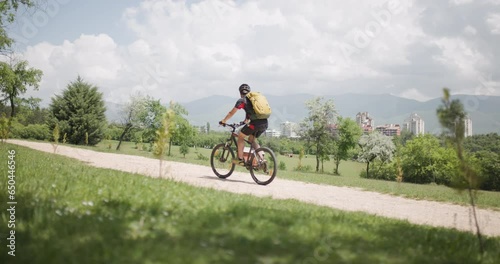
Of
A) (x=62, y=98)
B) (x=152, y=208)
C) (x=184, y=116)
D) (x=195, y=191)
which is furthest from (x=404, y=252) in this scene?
(x=184, y=116)

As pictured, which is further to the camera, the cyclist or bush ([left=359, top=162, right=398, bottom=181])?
bush ([left=359, top=162, right=398, bottom=181])

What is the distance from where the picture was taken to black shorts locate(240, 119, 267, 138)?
10.5m

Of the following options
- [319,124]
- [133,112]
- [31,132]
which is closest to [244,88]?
[319,124]

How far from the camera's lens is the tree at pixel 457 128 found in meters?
5.45

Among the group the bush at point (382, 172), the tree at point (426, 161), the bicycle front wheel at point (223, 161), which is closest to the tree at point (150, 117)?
the bush at point (382, 172)

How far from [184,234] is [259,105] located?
698cm

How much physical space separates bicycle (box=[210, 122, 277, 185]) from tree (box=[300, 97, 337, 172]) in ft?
160

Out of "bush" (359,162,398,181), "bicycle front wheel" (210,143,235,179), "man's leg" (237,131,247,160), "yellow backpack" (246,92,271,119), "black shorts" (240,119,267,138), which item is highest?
"yellow backpack" (246,92,271,119)

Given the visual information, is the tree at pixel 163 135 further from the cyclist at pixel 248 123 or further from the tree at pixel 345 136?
the tree at pixel 345 136

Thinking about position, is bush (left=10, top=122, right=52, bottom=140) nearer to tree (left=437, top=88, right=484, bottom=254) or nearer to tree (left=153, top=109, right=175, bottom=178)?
tree (left=153, top=109, right=175, bottom=178)

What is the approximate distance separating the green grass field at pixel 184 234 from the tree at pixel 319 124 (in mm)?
54343

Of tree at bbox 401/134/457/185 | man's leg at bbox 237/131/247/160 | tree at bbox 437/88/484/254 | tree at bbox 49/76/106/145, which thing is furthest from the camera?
tree at bbox 401/134/457/185

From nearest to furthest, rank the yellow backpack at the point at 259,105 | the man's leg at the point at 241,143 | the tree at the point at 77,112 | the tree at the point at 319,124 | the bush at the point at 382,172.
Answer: the yellow backpack at the point at 259,105 → the man's leg at the point at 241,143 → the tree at the point at 77,112 → the tree at the point at 319,124 → the bush at the point at 382,172

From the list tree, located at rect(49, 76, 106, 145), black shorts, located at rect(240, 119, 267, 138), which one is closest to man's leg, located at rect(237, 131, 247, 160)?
black shorts, located at rect(240, 119, 267, 138)
